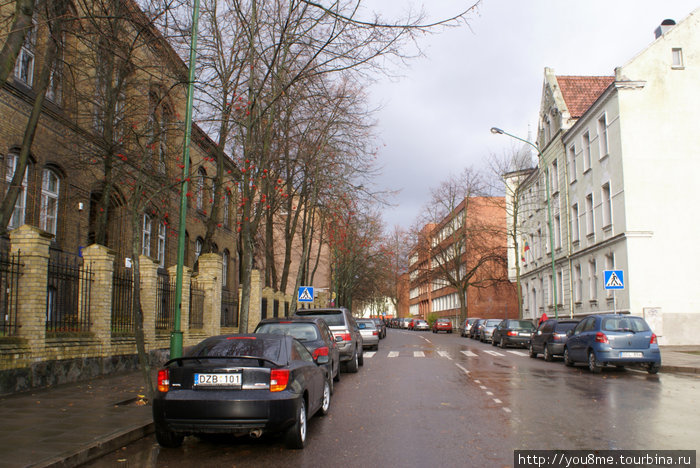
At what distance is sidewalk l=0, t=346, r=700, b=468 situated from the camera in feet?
20.2

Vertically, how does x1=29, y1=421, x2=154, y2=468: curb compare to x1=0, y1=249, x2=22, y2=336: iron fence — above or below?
below

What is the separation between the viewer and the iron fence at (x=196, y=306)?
19.2m

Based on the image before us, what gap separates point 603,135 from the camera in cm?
2958

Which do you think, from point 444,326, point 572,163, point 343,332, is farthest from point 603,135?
point 444,326

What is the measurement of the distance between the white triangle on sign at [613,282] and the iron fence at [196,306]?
14.0m

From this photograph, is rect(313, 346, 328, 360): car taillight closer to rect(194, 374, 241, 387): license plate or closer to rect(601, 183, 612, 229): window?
rect(194, 374, 241, 387): license plate

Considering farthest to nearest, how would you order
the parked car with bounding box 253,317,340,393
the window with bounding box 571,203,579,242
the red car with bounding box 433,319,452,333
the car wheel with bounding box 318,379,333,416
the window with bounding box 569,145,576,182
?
the red car with bounding box 433,319,452,333 → the window with bounding box 569,145,576,182 → the window with bounding box 571,203,579,242 → the parked car with bounding box 253,317,340,393 → the car wheel with bounding box 318,379,333,416

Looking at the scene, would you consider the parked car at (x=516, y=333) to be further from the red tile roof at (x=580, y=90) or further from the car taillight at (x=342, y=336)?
the car taillight at (x=342, y=336)

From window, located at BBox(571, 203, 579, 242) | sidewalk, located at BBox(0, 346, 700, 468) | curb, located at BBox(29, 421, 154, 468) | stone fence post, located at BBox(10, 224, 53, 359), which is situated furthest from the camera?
window, located at BBox(571, 203, 579, 242)

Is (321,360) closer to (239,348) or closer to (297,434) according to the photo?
(239,348)

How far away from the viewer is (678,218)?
26578 millimetres

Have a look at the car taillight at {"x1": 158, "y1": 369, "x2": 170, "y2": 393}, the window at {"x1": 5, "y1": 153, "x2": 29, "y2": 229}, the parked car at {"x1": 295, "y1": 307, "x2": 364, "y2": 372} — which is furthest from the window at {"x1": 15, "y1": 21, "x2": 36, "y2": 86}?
the car taillight at {"x1": 158, "y1": 369, "x2": 170, "y2": 393}

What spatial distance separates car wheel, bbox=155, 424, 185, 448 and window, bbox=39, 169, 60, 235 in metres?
13.4

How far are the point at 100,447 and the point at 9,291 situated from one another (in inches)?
218
